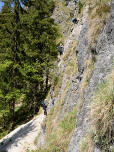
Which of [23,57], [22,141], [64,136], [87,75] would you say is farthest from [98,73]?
[23,57]

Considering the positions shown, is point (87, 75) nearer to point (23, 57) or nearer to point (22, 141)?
point (22, 141)

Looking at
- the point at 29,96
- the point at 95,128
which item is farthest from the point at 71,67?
the point at 29,96

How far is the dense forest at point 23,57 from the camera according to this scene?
15.8 metres

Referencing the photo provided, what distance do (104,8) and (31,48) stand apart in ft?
47.3

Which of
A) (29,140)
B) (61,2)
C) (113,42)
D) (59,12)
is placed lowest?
(29,140)

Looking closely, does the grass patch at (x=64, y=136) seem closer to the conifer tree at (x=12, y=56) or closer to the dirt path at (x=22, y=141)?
the dirt path at (x=22, y=141)

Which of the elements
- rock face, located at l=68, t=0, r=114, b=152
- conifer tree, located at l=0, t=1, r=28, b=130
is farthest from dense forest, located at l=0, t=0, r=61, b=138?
rock face, located at l=68, t=0, r=114, b=152

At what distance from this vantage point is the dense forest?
51.9 ft

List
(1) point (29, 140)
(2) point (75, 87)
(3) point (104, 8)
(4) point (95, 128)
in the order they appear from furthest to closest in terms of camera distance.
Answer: (1) point (29, 140) < (2) point (75, 87) < (3) point (104, 8) < (4) point (95, 128)

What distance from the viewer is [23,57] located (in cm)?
1683

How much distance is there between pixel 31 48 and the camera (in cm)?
1888

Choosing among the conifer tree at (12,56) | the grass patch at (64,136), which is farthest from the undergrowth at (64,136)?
the conifer tree at (12,56)

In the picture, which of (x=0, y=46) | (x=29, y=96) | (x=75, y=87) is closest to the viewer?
(x=75, y=87)

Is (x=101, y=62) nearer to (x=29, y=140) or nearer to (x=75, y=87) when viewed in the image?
(x=75, y=87)
